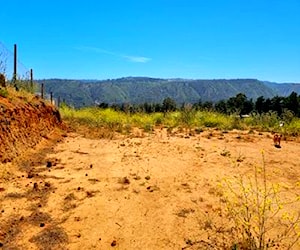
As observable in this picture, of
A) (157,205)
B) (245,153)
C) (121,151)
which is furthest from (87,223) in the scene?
(245,153)

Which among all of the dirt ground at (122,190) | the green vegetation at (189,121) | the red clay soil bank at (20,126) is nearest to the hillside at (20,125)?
the red clay soil bank at (20,126)

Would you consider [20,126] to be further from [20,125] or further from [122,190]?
[122,190]

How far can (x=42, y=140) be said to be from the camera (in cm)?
939

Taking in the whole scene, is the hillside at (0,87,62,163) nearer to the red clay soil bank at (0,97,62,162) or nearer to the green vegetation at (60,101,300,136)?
the red clay soil bank at (0,97,62,162)

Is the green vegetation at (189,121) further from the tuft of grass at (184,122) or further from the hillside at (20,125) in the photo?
the hillside at (20,125)

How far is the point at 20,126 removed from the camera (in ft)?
26.7

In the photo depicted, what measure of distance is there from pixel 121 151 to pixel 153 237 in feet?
15.1

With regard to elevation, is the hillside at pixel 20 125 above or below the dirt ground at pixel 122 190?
above

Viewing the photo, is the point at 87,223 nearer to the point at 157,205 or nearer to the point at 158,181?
the point at 157,205

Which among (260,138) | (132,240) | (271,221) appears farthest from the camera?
(260,138)

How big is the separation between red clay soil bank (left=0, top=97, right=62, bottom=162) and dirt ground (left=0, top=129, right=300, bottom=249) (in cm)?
24

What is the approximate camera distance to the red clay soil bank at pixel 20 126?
23.1 ft

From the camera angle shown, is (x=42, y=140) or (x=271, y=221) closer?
(x=271, y=221)

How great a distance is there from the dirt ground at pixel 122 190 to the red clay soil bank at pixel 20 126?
0.79 feet
